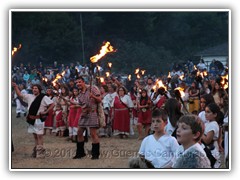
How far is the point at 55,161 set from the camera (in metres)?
11.6

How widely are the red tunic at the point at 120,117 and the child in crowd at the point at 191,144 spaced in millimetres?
10954

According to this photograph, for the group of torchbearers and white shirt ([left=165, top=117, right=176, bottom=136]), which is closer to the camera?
white shirt ([left=165, top=117, right=176, bottom=136])

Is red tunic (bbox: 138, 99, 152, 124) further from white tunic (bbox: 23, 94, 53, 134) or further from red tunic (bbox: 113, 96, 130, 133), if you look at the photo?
white tunic (bbox: 23, 94, 53, 134)

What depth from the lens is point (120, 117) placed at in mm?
16531

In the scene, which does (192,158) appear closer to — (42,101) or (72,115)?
(42,101)

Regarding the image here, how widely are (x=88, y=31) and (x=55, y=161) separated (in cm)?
2995

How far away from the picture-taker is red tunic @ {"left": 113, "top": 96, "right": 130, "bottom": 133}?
53.9 feet

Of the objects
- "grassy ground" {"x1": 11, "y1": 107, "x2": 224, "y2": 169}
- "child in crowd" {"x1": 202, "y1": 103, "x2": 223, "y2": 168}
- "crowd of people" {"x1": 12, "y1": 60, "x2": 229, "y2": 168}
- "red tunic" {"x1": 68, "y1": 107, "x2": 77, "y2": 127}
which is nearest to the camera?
"crowd of people" {"x1": 12, "y1": 60, "x2": 229, "y2": 168}

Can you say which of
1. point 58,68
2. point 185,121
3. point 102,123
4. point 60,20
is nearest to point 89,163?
point 102,123

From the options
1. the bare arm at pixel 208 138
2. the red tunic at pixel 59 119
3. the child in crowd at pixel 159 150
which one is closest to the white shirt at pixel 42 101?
the bare arm at pixel 208 138

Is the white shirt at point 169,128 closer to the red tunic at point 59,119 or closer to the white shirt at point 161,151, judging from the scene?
the white shirt at point 161,151

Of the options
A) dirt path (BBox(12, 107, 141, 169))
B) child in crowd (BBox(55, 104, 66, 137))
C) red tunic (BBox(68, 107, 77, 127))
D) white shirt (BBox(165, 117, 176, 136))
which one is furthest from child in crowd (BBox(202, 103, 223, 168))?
child in crowd (BBox(55, 104, 66, 137))
